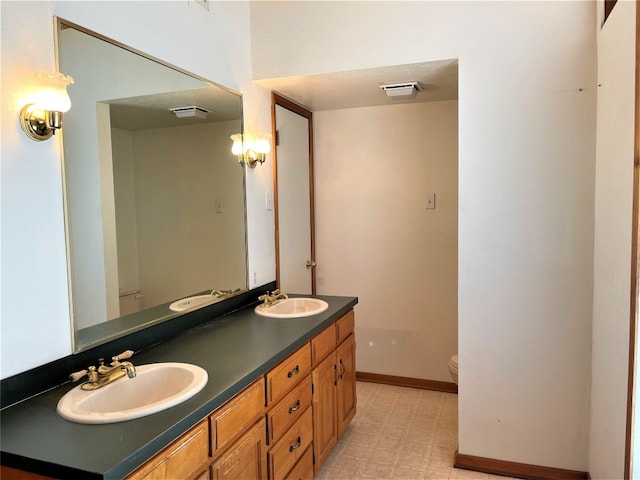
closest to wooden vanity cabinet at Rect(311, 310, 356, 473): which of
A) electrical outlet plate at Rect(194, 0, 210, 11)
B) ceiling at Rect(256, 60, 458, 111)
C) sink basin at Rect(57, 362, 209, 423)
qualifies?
sink basin at Rect(57, 362, 209, 423)

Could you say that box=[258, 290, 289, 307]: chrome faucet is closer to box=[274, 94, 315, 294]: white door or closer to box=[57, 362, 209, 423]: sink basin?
box=[274, 94, 315, 294]: white door

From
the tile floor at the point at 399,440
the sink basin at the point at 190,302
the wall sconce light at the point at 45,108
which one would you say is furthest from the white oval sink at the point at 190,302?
the tile floor at the point at 399,440

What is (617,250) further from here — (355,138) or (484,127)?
(355,138)

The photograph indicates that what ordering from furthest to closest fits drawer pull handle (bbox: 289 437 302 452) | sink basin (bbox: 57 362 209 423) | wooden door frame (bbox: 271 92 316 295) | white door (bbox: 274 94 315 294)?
white door (bbox: 274 94 315 294) → wooden door frame (bbox: 271 92 316 295) → drawer pull handle (bbox: 289 437 302 452) → sink basin (bbox: 57 362 209 423)

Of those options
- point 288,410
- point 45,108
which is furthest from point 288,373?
point 45,108

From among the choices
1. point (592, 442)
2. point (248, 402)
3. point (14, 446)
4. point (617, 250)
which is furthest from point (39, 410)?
point (592, 442)

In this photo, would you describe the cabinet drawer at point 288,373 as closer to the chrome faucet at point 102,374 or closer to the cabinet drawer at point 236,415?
the cabinet drawer at point 236,415

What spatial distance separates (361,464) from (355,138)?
2265 mm

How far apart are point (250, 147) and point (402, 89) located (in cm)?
101

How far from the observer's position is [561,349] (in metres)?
2.32

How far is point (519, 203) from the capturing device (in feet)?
7.62

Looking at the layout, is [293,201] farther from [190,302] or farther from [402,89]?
[190,302]

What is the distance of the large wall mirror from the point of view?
165 cm

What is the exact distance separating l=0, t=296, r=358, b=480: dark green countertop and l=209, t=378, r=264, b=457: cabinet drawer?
0.14ft
